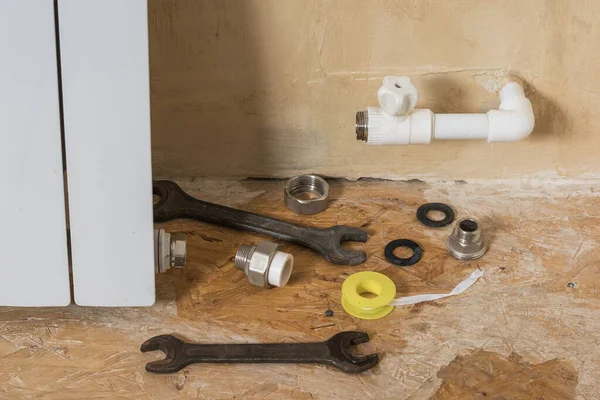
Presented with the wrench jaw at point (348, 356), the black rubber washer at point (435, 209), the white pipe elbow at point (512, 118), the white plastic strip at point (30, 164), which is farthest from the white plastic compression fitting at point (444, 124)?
the white plastic strip at point (30, 164)

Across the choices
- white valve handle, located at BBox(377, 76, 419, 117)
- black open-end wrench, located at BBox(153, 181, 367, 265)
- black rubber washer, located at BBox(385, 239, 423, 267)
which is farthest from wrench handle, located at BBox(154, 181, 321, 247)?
white valve handle, located at BBox(377, 76, 419, 117)

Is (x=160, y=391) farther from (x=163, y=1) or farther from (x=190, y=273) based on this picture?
(x=163, y=1)

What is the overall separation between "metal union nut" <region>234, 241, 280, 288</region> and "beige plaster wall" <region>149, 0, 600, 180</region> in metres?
0.25

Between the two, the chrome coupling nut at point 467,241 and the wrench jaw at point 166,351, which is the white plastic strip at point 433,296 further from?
the wrench jaw at point 166,351

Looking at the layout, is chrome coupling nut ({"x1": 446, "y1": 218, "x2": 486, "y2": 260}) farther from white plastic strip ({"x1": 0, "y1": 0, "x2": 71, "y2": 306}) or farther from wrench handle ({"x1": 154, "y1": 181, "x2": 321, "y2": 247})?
white plastic strip ({"x1": 0, "y1": 0, "x2": 71, "y2": 306})

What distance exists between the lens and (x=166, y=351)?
39.0 inches

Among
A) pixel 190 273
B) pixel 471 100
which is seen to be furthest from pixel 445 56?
Answer: pixel 190 273

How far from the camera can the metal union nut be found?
107 cm

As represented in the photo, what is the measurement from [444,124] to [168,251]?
1.45 ft

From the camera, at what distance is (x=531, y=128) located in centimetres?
116

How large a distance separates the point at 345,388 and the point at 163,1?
0.60 m

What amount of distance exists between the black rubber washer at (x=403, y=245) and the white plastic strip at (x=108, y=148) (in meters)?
0.35

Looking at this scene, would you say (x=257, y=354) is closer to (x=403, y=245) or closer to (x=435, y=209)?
(x=403, y=245)

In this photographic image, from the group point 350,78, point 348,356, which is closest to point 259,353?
point 348,356
